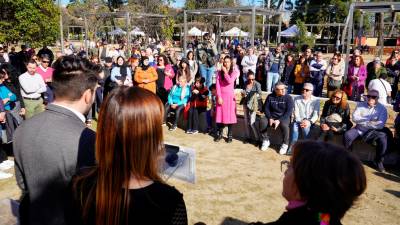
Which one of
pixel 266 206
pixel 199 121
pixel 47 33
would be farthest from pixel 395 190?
pixel 47 33

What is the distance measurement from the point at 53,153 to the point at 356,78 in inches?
379

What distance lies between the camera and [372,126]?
6160 mm

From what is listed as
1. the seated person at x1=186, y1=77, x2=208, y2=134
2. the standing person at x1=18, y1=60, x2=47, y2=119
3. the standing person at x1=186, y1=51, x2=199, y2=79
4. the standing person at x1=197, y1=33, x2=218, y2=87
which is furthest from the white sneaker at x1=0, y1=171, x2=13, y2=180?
the standing person at x1=197, y1=33, x2=218, y2=87

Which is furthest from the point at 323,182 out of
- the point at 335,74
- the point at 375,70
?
the point at 375,70

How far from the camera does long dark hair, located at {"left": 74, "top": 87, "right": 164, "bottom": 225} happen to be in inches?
56.1

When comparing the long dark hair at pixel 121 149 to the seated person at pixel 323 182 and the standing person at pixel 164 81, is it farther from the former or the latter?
the standing person at pixel 164 81

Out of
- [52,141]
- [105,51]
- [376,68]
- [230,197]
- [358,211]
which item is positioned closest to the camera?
[52,141]

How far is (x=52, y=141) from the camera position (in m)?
1.78

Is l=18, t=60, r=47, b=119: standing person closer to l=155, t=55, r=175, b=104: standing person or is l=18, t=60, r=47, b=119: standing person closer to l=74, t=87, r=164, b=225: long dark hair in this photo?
l=155, t=55, r=175, b=104: standing person

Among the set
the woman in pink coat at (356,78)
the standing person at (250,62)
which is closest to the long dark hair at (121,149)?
the woman in pink coat at (356,78)

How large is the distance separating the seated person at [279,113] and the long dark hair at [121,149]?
18.4ft

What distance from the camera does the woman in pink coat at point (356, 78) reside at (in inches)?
391

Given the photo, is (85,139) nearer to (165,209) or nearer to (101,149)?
(101,149)

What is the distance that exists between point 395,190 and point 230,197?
7.97 ft
